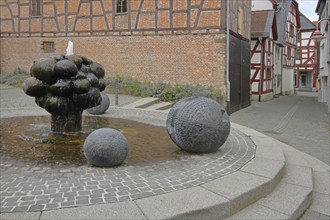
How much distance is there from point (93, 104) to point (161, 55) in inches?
374

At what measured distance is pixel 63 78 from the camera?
→ 6.53m

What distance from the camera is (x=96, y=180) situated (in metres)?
4.21

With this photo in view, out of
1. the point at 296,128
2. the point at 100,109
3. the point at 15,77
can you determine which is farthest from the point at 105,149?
the point at 15,77

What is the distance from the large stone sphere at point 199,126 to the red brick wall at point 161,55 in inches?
378

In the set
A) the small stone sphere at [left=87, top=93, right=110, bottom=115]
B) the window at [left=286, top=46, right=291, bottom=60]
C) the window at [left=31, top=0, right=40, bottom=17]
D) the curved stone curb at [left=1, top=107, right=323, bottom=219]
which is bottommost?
the curved stone curb at [left=1, top=107, right=323, bottom=219]

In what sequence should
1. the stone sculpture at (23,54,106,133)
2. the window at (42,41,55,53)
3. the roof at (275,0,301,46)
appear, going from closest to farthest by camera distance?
the stone sculpture at (23,54,106,133) < the window at (42,41,55,53) < the roof at (275,0,301,46)

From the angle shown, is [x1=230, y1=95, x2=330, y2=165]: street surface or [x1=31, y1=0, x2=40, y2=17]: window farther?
[x1=31, y1=0, x2=40, y2=17]: window

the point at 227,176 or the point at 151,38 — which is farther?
the point at 151,38

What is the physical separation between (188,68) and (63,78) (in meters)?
9.62

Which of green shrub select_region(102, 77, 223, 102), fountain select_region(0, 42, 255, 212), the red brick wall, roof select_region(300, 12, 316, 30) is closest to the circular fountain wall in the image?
fountain select_region(0, 42, 255, 212)

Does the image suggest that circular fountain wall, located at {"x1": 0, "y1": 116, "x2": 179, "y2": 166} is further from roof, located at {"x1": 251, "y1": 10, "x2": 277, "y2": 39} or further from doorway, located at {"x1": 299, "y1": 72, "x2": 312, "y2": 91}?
doorway, located at {"x1": 299, "y1": 72, "x2": 312, "y2": 91}

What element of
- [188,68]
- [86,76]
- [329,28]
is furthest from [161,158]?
[329,28]

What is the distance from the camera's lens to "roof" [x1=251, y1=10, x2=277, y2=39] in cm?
2246

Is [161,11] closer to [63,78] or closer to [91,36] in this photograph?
[91,36]
